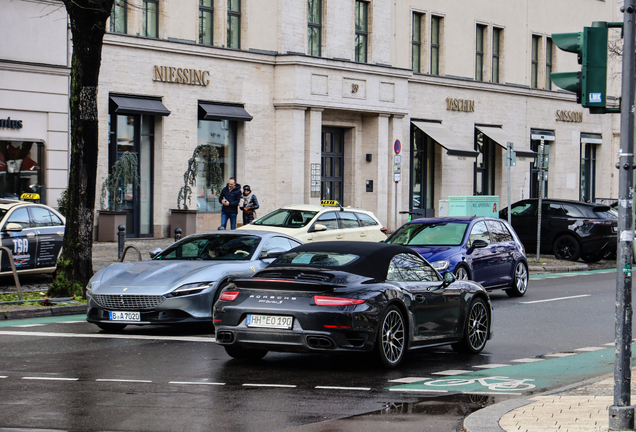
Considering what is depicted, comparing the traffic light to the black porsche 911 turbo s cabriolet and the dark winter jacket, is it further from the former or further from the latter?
the dark winter jacket

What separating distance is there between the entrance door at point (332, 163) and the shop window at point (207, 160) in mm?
4353

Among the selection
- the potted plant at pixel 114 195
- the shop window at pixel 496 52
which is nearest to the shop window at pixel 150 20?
the potted plant at pixel 114 195

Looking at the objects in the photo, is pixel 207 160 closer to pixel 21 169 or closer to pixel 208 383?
pixel 21 169

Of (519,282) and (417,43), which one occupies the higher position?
(417,43)

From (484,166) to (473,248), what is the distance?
26528 millimetres

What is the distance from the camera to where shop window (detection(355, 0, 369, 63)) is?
36438 mm

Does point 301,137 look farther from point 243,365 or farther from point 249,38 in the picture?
point 243,365

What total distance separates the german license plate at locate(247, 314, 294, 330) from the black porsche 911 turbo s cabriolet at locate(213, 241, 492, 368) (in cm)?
1

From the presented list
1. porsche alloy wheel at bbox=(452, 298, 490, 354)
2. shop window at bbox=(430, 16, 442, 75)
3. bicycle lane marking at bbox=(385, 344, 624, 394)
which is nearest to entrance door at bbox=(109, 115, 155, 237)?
shop window at bbox=(430, 16, 442, 75)

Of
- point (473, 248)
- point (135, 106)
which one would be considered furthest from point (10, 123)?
point (473, 248)

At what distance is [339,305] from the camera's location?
9719 millimetres

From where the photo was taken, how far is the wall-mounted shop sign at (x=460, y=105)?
4069 centimetres

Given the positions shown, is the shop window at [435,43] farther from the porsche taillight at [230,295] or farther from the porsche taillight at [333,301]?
the porsche taillight at [333,301]

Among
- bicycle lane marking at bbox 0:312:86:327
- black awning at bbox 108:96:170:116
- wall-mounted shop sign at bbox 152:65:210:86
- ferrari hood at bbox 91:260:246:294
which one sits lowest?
bicycle lane marking at bbox 0:312:86:327
